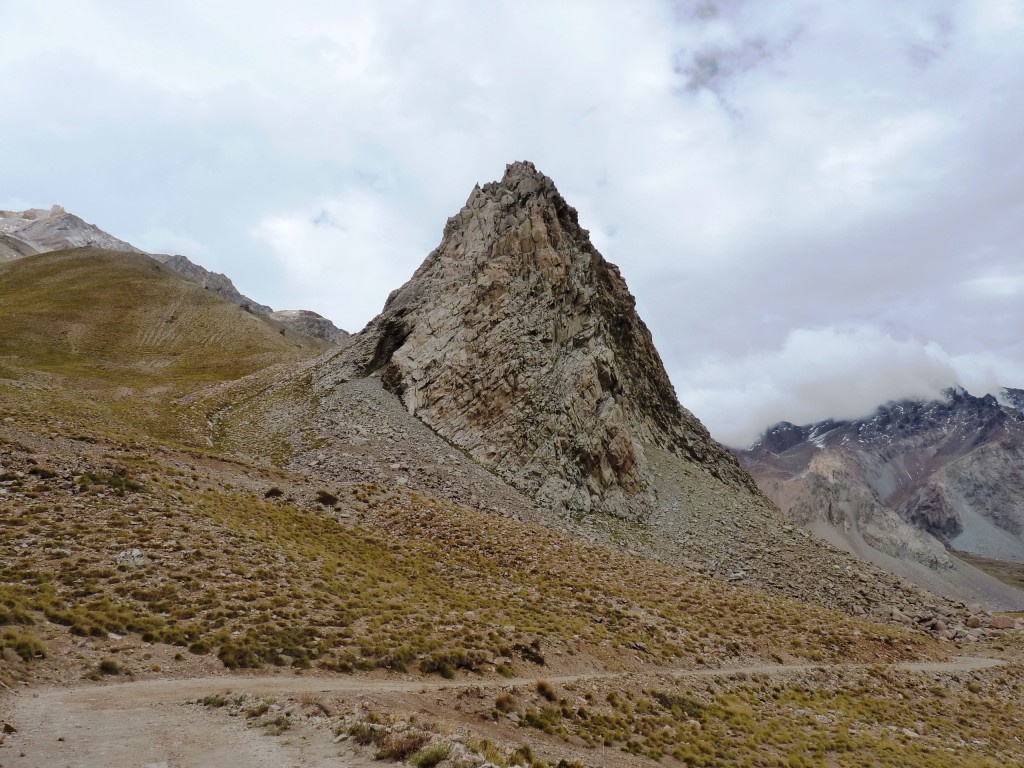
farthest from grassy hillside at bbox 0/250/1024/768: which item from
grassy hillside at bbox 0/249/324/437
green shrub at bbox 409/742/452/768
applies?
green shrub at bbox 409/742/452/768

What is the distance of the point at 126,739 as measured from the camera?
11.8 meters

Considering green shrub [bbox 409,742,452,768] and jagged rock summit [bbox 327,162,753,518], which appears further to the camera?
jagged rock summit [bbox 327,162,753,518]

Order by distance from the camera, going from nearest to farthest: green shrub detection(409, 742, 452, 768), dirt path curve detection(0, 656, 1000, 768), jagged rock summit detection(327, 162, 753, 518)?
dirt path curve detection(0, 656, 1000, 768)
green shrub detection(409, 742, 452, 768)
jagged rock summit detection(327, 162, 753, 518)

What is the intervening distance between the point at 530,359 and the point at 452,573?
121 ft

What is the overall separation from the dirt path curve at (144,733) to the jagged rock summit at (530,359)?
40.7 meters

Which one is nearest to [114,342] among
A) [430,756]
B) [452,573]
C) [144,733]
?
[452,573]

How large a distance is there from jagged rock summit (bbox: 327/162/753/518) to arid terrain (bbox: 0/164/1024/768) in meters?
0.38

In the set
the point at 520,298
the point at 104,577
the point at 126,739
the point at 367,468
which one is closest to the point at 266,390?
the point at 367,468

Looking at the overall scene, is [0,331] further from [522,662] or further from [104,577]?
[522,662]

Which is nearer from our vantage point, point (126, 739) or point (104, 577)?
point (126, 739)

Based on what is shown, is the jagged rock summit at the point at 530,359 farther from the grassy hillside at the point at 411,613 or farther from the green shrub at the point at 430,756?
the green shrub at the point at 430,756

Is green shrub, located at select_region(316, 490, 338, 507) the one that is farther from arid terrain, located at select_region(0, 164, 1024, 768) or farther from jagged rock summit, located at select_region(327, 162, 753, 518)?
jagged rock summit, located at select_region(327, 162, 753, 518)

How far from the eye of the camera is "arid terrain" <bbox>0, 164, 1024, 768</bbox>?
1549 cm

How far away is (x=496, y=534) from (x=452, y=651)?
58.2 feet
